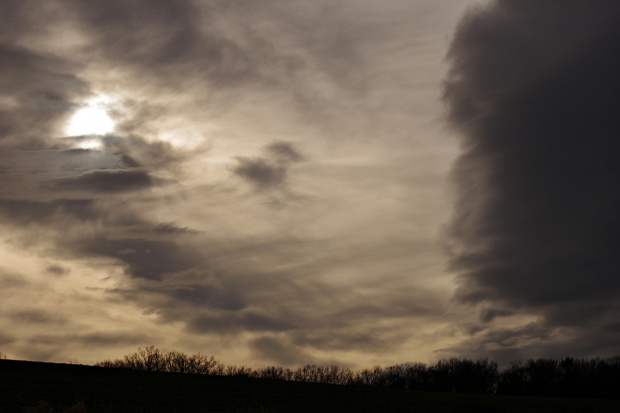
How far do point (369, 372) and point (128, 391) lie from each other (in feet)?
378

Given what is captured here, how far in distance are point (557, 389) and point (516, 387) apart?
335 inches

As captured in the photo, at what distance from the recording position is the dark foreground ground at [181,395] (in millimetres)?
50281

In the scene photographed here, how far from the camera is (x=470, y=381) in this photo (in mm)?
136875

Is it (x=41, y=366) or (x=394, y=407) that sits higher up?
(x=41, y=366)

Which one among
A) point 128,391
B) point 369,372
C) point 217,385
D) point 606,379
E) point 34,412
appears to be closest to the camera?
point 34,412

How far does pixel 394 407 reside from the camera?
5666 centimetres

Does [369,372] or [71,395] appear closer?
[71,395]

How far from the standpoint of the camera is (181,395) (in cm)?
6134

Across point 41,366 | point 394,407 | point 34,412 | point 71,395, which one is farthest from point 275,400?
point 41,366

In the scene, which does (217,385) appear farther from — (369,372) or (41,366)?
(369,372)

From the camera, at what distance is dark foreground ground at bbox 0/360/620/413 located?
50.3m

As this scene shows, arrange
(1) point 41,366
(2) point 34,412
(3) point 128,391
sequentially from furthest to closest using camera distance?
(1) point 41,366, (3) point 128,391, (2) point 34,412

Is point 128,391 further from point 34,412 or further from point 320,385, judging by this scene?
point 320,385

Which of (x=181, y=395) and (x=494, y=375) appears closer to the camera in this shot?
(x=181, y=395)
